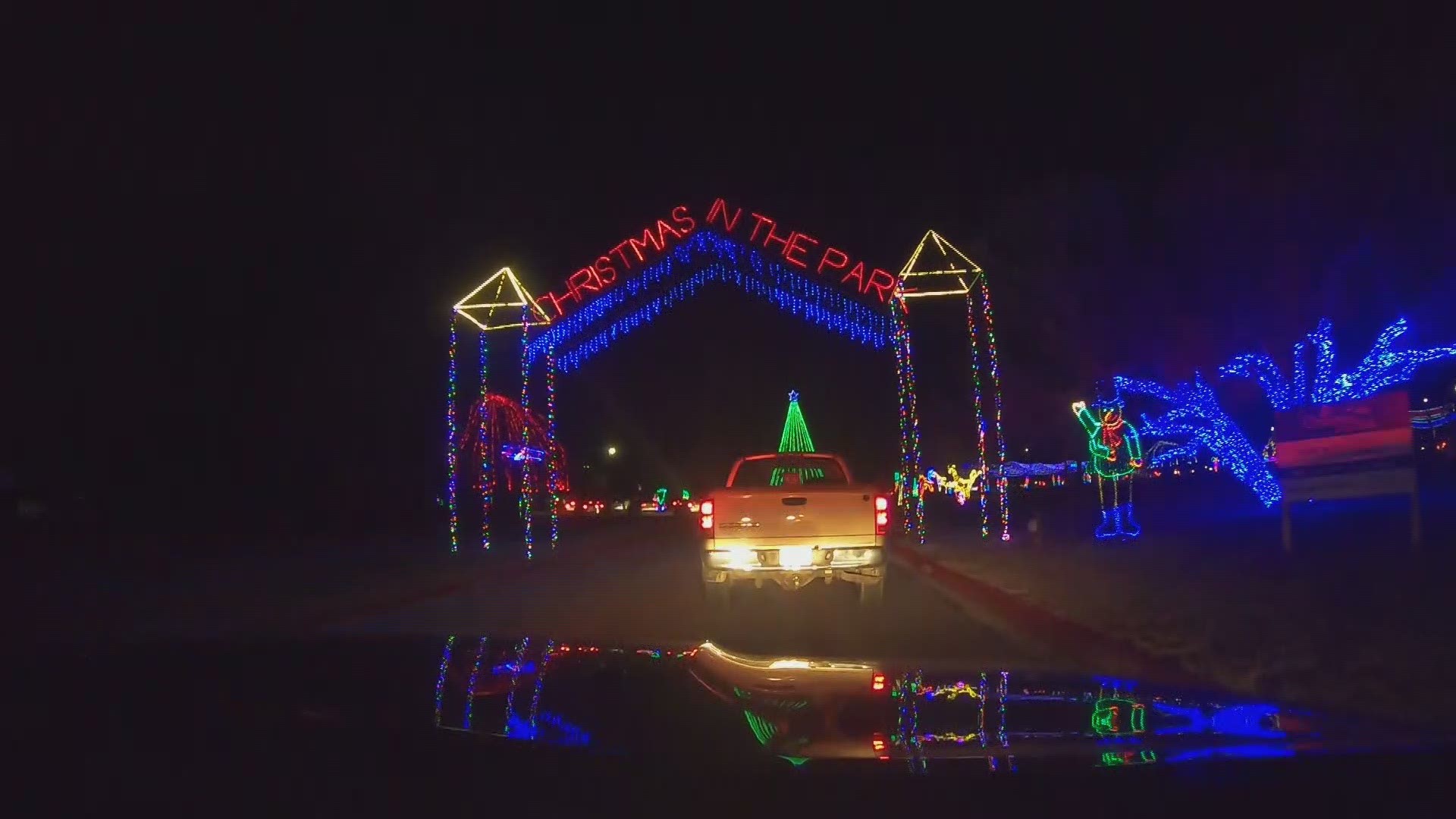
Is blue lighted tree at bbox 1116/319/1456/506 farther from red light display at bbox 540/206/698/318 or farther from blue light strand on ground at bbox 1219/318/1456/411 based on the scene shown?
red light display at bbox 540/206/698/318

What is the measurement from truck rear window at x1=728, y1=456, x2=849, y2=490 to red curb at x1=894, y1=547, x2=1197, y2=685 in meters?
2.52

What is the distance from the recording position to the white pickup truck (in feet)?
47.7

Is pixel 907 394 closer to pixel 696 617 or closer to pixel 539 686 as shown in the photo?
pixel 696 617

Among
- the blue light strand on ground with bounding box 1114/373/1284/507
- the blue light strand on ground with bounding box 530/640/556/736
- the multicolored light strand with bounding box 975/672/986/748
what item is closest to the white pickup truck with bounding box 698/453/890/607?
the blue light strand on ground with bounding box 530/640/556/736

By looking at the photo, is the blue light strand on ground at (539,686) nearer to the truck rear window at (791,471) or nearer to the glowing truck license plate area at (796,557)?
the glowing truck license plate area at (796,557)

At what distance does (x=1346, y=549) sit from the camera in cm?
1873

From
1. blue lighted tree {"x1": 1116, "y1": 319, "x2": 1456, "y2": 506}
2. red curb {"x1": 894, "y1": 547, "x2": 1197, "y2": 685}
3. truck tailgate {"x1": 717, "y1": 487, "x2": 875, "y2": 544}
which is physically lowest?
red curb {"x1": 894, "y1": 547, "x2": 1197, "y2": 685}

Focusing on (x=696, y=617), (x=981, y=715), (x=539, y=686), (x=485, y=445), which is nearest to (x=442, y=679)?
(x=539, y=686)

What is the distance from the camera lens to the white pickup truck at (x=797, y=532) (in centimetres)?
1454

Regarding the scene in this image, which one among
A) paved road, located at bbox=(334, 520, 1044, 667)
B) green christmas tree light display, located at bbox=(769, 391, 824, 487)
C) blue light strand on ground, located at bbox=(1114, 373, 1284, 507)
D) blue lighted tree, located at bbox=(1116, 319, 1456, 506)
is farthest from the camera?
green christmas tree light display, located at bbox=(769, 391, 824, 487)

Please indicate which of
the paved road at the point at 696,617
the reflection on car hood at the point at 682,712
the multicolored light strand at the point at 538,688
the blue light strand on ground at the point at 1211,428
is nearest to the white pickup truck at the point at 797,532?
the paved road at the point at 696,617

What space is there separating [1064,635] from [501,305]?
50.8 ft

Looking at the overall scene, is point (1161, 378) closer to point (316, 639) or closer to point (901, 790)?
point (316, 639)

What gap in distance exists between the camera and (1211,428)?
2786 centimetres
